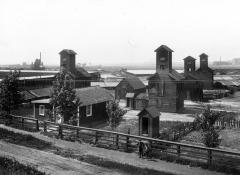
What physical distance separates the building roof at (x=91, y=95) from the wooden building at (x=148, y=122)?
31.2ft

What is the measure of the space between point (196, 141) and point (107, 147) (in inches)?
471

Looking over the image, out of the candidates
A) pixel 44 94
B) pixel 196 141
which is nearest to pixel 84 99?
pixel 196 141

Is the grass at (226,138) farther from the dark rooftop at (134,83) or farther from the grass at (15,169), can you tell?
the dark rooftop at (134,83)

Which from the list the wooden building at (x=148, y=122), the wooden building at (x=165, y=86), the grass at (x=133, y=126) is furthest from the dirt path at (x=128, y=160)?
the wooden building at (x=165, y=86)

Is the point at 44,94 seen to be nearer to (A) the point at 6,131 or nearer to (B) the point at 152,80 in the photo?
(B) the point at 152,80

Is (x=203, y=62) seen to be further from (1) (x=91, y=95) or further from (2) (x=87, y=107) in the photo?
(2) (x=87, y=107)

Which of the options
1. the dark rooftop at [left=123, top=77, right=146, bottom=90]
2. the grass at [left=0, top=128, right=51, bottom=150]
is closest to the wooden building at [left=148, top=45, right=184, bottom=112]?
the dark rooftop at [left=123, top=77, right=146, bottom=90]

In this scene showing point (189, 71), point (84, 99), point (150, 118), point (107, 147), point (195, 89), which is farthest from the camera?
point (189, 71)

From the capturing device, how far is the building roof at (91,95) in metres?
36.6

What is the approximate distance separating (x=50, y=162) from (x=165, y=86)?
120 ft

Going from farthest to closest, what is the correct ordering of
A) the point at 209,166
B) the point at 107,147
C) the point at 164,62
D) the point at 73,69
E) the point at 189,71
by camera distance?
the point at 189,71 → the point at 73,69 → the point at 164,62 → the point at 107,147 → the point at 209,166

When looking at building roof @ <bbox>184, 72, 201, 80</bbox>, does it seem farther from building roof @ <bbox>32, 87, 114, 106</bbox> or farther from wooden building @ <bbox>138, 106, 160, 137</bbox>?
wooden building @ <bbox>138, 106, 160, 137</bbox>

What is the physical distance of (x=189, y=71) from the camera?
237ft

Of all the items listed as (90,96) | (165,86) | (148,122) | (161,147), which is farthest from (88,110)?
(165,86)
